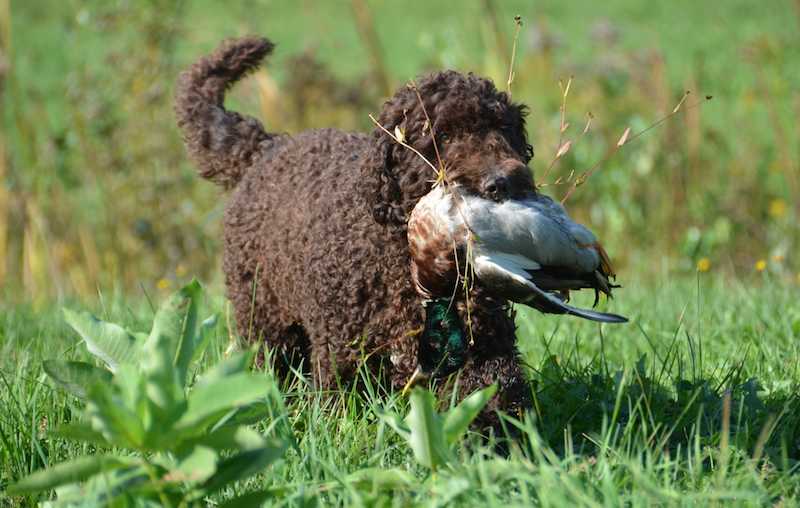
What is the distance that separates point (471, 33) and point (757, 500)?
42.4 ft

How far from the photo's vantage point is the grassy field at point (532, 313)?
2564 millimetres

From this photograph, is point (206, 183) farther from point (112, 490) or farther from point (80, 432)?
point (112, 490)

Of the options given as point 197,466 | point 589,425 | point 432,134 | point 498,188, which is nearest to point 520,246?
point 498,188

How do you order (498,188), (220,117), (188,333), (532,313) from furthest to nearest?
(532,313)
(220,117)
(498,188)
(188,333)

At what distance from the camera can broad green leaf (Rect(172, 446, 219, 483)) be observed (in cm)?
205

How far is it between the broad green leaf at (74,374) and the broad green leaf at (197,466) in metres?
0.38

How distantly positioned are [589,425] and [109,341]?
5.43 ft

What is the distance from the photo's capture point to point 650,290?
19.1 ft

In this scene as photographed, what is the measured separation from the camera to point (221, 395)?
2.03 metres

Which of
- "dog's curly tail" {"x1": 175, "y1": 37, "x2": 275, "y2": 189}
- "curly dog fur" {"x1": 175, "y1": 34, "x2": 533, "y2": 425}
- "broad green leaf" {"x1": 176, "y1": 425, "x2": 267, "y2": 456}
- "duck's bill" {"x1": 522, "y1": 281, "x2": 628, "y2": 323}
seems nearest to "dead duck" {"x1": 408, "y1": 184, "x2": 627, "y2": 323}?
"duck's bill" {"x1": 522, "y1": 281, "x2": 628, "y2": 323}

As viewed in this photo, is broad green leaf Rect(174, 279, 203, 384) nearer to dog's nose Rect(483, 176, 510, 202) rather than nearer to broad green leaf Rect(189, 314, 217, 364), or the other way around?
broad green leaf Rect(189, 314, 217, 364)

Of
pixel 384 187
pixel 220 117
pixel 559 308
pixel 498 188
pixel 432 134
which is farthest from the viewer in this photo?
pixel 220 117

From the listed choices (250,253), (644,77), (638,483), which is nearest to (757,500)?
(638,483)

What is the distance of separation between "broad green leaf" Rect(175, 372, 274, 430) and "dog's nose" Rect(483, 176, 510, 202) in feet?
3.40
